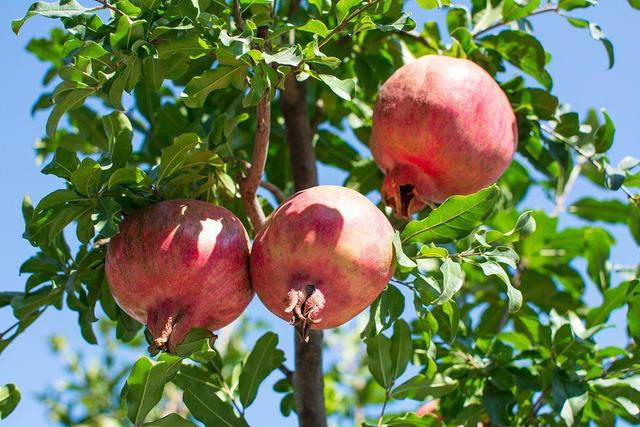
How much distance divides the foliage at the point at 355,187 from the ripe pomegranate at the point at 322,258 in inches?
2.9

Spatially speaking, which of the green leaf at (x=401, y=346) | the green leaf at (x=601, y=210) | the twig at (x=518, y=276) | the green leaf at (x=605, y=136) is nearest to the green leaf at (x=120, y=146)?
the green leaf at (x=401, y=346)

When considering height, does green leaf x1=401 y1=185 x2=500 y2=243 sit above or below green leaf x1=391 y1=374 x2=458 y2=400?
above

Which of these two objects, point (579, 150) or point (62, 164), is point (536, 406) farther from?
point (62, 164)

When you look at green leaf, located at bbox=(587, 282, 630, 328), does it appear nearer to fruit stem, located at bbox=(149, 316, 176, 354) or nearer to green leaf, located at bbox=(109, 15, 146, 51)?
fruit stem, located at bbox=(149, 316, 176, 354)

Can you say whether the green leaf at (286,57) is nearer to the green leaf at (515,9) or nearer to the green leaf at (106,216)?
the green leaf at (106,216)

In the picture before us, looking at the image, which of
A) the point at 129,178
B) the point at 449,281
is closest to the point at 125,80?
the point at 129,178

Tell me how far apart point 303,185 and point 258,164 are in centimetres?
65

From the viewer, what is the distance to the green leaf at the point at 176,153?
6.32ft

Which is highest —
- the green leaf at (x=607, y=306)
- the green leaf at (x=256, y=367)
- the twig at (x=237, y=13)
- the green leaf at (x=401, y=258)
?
the twig at (x=237, y=13)

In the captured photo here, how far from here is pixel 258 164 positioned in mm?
2027

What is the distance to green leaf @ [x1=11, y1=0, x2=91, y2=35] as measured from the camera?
179cm

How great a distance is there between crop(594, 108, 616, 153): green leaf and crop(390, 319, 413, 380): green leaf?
86cm

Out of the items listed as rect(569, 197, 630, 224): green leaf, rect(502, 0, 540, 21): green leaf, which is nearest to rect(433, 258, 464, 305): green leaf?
rect(502, 0, 540, 21): green leaf

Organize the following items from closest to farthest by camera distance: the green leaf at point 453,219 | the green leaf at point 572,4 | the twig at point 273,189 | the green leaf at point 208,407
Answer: the green leaf at point 453,219, the green leaf at point 208,407, the twig at point 273,189, the green leaf at point 572,4
